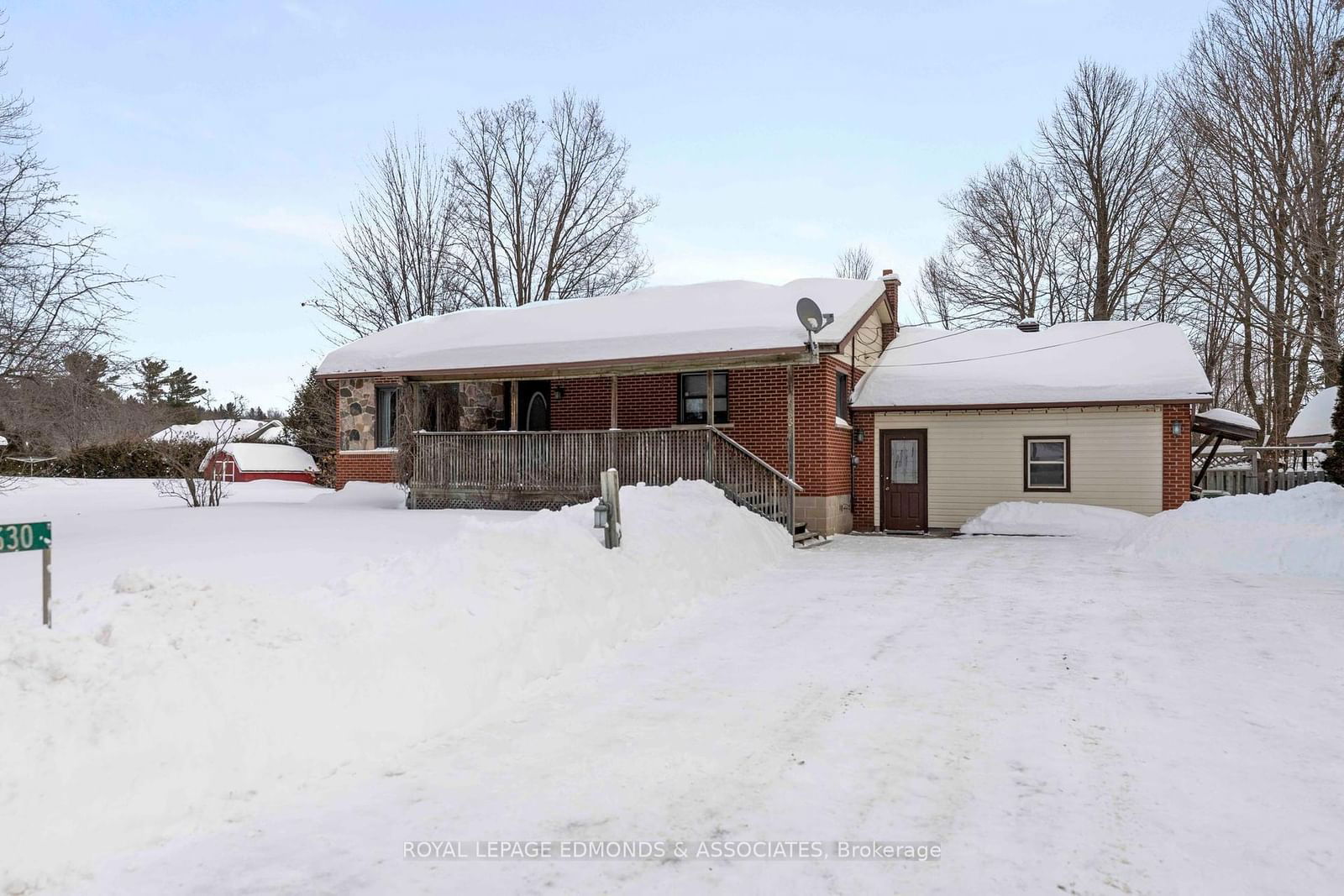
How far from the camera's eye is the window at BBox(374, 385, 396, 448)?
19.3m

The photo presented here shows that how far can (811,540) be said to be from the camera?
14.9 m

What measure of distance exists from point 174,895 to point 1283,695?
A: 651cm

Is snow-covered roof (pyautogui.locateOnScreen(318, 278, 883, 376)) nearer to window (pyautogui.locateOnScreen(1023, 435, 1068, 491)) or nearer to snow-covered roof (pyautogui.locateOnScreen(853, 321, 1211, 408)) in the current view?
snow-covered roof (pyautogui.locateOnScreen(853, 321, 1211, 408))

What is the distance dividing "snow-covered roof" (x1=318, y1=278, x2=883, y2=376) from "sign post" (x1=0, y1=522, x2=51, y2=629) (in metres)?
11.0

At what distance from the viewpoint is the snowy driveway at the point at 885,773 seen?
3225mm

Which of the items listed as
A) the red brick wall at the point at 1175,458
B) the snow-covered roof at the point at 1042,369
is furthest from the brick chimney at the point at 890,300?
the red brick wall at the point at 1175,458

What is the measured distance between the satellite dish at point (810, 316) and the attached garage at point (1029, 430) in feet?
14.7

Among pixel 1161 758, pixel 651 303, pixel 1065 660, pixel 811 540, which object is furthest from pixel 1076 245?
pixel 1161 758

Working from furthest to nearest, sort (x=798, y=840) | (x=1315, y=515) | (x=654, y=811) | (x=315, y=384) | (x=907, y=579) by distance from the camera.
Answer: (x=315, y=384) < (x=1315, y=515) < (x=907, y=579) < (x=654, y=811) < (x=798, y=840)

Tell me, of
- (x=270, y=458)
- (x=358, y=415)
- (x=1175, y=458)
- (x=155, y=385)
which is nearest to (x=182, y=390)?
(x=155, y=385)

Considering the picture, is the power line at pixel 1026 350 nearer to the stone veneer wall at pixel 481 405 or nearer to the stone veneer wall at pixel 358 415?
the stone veneer wall at pixel 481 405

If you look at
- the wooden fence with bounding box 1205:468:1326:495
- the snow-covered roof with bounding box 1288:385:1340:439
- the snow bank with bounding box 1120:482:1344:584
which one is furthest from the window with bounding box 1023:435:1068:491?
the snow-covered roof with bounding box 1288:385:1340:439

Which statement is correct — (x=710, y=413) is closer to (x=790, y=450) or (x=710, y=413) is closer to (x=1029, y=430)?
(x=790, y=450)

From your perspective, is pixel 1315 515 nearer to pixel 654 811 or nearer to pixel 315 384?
pixel 654 811
